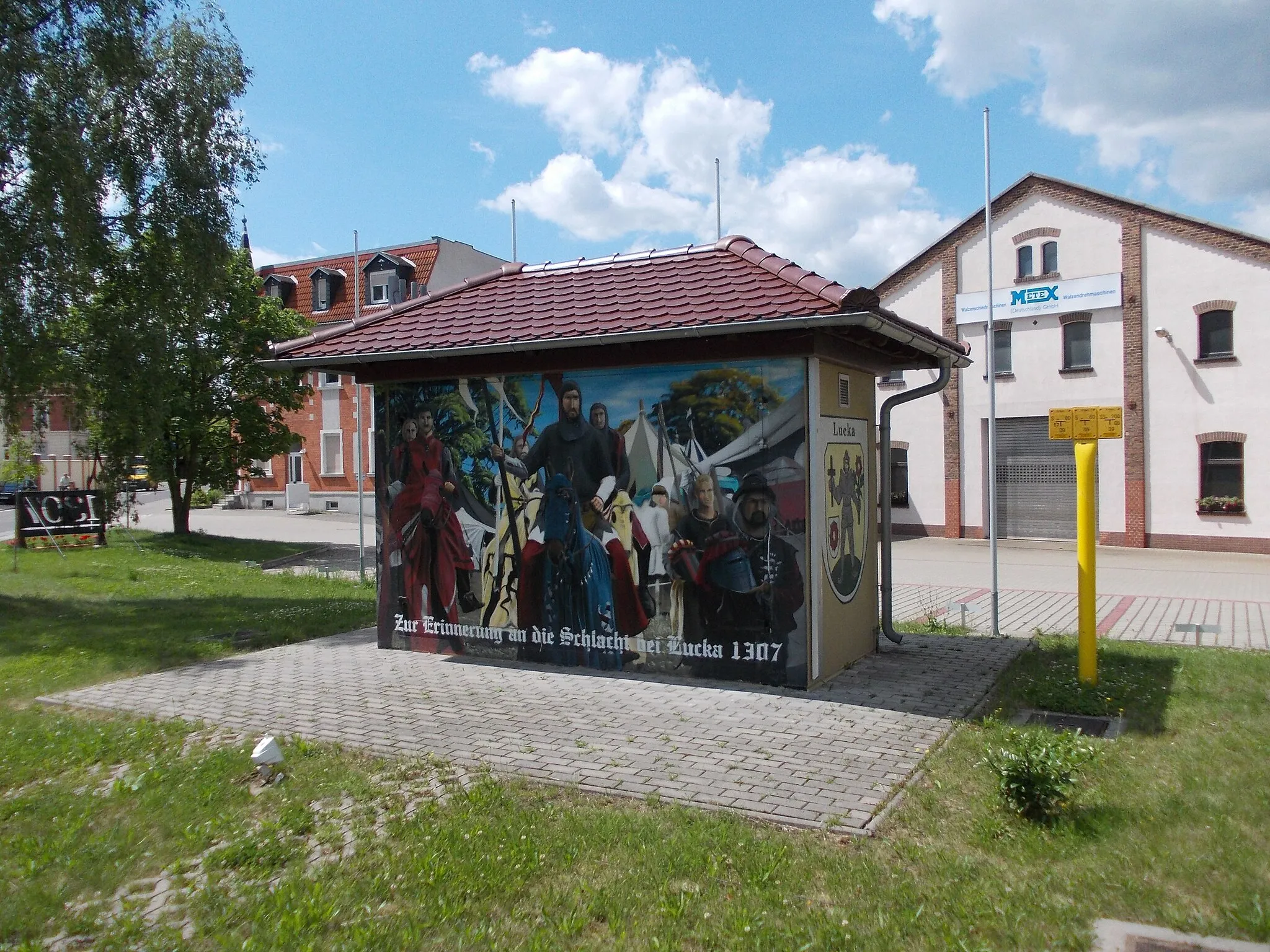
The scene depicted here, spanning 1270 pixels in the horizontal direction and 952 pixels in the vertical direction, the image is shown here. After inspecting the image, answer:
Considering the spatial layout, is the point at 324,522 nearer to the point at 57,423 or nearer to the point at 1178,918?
the point at 57,423

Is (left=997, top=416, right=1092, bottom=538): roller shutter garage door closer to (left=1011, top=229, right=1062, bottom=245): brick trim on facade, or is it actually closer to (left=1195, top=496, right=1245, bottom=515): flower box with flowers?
(left=1195, top=496, right=1245, bottom=515): flower box with flowers

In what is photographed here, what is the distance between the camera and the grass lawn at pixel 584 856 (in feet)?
13.6

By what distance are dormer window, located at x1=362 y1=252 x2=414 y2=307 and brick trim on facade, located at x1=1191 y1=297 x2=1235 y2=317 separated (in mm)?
30363

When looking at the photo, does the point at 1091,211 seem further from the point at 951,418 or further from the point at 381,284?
the point at 381,284

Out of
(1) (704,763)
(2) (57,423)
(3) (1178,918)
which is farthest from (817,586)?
(2) (57,423)

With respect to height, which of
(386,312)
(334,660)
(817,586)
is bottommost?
(334,660)

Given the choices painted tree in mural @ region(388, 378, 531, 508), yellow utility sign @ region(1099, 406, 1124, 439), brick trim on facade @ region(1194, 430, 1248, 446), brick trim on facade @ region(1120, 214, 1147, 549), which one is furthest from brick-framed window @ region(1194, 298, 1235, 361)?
painted tree in mural @ region(388, 378, 531, 508)

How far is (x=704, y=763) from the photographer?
21.1 feet

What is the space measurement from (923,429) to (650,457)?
875 inches

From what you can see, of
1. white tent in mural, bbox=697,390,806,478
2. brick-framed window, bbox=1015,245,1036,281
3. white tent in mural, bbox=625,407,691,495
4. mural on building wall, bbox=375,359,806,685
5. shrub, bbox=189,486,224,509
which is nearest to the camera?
white tent in mural, bbox=697,390,806,478

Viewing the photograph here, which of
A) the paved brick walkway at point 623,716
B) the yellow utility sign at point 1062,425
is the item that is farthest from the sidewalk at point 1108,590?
the yellow utility sign at point 1062,425

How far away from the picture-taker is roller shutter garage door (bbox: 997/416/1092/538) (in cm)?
2731

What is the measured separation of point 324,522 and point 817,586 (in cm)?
3447

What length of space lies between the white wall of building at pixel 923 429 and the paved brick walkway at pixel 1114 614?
1182 cm
